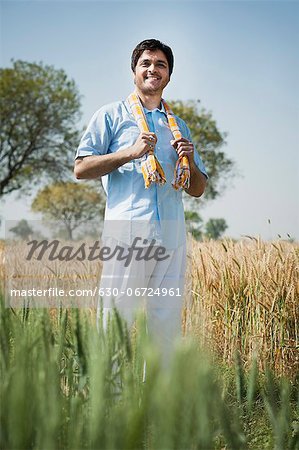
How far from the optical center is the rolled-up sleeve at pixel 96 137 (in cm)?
258

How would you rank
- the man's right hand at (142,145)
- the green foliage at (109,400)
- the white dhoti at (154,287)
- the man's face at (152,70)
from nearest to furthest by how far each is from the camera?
the green foliage at (109,400), the man's right hand at (142,145), the white dhoti at (154,287), the man's face at (152,70)

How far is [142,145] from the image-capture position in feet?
7.96

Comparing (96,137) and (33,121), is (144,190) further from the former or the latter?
(33,121)

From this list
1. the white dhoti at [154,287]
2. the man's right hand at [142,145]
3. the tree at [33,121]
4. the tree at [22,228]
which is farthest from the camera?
the tree at [33,121]

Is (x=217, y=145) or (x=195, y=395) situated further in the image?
(x=217, y=145)

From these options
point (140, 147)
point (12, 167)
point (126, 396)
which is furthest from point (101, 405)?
point (12, 167)

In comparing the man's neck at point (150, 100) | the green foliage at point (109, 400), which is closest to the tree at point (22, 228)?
the man's neck at point (150, 100)

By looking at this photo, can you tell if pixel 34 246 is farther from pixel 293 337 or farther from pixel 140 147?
pixel 293 337

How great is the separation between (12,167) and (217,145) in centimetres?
687

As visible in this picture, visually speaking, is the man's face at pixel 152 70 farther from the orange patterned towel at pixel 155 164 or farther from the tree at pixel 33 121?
the tree at pixel 33 121

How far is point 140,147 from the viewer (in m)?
2.42

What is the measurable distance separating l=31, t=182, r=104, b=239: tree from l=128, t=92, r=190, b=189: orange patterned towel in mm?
19188

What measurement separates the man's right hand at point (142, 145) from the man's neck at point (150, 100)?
0.33m

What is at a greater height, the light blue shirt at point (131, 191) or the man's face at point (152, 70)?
the man's face at point (152, 70)
